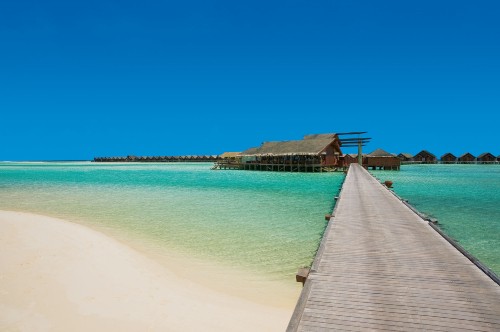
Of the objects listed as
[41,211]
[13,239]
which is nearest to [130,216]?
[41,211]

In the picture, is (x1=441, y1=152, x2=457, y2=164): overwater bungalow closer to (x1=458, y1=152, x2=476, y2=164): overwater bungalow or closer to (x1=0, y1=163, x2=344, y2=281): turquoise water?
(x1=458, y1=152, x2=476, y2=164): overwater bungalow

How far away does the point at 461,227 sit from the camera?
1108 cm

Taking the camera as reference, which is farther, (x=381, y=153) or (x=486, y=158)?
(x=486, y=158)

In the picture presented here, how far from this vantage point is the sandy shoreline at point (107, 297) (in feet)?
15.0

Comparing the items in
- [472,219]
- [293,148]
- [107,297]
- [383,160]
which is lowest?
[107,297]

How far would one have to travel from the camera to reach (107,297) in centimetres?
537

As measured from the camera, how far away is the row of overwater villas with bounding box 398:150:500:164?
297 feet

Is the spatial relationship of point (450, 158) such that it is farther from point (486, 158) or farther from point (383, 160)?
point (383, 160)

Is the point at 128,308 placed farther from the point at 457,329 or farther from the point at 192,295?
the point at 457,329

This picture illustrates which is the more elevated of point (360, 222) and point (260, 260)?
point (360, 222)

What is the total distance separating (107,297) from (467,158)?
11016 centimetres

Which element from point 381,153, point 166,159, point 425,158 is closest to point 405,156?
point 425,158

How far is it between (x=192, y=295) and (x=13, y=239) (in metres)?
5.96

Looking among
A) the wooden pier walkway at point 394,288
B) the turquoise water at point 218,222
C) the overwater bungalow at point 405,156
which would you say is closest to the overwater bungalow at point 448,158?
the overwater bungalow at point 405,156
